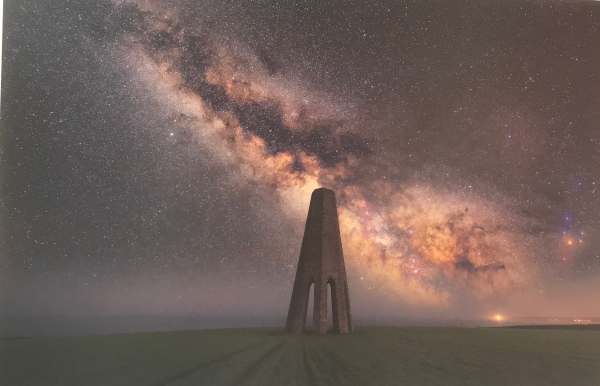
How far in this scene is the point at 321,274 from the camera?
11.2 metres

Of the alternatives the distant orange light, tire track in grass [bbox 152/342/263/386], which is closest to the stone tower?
tire track in grass [bbox 152/342/263/386]

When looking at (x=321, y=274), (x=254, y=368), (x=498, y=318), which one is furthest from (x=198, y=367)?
(x=498, y=318)

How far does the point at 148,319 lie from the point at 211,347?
1236 mm

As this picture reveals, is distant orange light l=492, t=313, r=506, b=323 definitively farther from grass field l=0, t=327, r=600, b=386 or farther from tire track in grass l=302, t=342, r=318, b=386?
tire track in grass l=302, t=342, r=318, b=386

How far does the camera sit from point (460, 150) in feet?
30.1

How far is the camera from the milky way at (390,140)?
8359mm

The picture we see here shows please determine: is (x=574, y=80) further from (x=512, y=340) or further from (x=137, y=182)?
(x=137, y=182)

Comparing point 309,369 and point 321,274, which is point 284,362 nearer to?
point 309,369

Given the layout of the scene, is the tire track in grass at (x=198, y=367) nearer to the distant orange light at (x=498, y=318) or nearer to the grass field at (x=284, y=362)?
the grass field at (x=284, y=362)

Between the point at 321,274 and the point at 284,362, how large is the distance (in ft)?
13.5

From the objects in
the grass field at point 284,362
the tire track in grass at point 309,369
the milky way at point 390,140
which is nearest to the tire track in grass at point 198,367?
the grass field at point 284,362

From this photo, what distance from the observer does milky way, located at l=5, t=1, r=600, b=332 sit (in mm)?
8359

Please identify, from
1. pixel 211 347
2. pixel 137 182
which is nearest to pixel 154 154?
pixel 137 182

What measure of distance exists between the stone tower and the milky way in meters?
1.53
